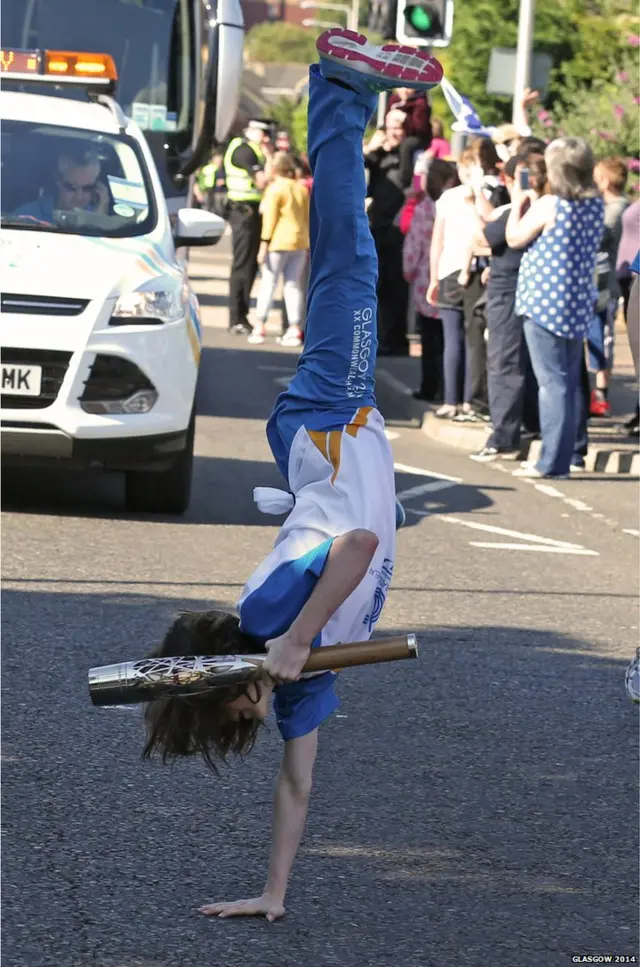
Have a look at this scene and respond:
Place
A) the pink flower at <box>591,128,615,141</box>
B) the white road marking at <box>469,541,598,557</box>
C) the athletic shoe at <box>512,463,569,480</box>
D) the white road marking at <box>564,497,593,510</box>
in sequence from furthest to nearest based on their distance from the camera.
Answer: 1. the pink flower at <box>591,128,615,141</box>
2. the athletic shoe at <box>512,463,569,480</box>
3. the white road marking at <box>564,497,593,510</box>
4. the white road marking at <box>469,541,598,557</box>

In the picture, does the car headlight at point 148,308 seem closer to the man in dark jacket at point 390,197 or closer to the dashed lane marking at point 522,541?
the dashed lane marking at point 522,541

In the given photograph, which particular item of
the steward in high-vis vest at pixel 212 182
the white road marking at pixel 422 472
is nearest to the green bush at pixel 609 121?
the steward in high-vis vest at pixel 212 182

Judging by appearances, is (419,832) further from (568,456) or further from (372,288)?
(568,456)

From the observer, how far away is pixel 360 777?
5.48m

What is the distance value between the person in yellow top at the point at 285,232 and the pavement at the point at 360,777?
31.6ft

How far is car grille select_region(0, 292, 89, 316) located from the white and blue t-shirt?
5.05 m

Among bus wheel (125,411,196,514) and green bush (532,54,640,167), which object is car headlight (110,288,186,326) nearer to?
bus wheel (125,411,196,514)

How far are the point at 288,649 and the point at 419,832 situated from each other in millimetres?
1374

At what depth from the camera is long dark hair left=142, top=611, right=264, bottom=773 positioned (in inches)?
158

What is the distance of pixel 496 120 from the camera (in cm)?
3891

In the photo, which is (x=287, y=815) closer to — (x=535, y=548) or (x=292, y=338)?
(x=535, y=548)

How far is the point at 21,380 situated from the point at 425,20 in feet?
27.1

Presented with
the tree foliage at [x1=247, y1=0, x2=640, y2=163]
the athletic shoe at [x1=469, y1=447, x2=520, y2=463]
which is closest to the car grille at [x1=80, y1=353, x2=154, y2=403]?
the athletic shoe at [x1=469, y1=447, x2=520, y2=463]

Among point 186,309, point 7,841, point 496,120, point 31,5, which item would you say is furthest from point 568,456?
point 496,120
